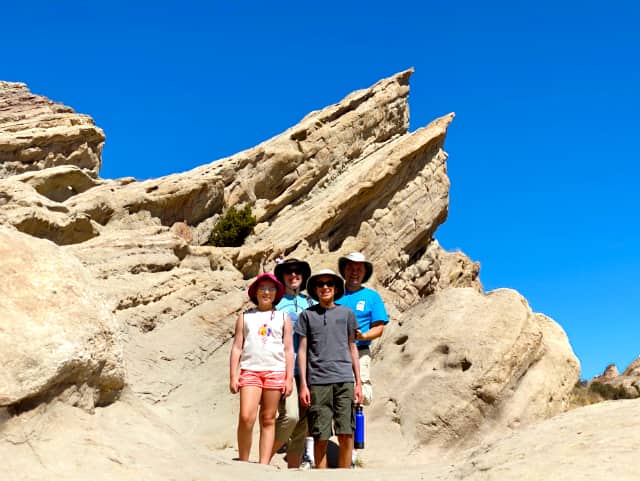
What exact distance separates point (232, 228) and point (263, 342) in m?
18.3

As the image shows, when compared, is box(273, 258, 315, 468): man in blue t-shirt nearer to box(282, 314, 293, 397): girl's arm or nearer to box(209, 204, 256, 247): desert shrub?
box(282, 314, 293, 397): girl's arm

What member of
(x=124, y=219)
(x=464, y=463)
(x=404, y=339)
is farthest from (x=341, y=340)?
(x=124, y=219)

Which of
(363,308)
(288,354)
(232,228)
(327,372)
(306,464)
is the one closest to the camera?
(288,354)

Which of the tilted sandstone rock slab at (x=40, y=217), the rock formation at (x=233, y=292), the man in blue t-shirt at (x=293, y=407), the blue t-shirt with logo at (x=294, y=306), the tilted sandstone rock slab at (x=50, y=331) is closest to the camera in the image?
the tilted sandstone rock slab at (x=50, y=331)

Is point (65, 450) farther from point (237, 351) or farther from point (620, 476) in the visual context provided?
point (620, 476)

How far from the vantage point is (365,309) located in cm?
837

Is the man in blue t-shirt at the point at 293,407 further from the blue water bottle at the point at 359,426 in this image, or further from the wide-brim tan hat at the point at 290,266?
the blue water bottle at the point at 359,426

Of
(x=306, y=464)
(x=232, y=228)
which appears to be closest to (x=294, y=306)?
(x=306, y=464)

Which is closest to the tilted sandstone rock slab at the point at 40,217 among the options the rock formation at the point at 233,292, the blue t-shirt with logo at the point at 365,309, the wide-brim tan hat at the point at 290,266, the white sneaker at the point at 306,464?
the rock formation at the point at 233,292

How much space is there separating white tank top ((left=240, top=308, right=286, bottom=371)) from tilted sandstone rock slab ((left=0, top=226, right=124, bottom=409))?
5.32 feet

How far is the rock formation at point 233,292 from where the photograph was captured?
5016mm

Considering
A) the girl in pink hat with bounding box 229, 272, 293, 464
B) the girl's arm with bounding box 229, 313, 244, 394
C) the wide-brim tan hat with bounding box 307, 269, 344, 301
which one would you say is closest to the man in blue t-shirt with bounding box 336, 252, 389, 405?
the wide-brim tan hat with bounding box 307, 269, 344, 301

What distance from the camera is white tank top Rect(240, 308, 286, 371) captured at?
670 cm

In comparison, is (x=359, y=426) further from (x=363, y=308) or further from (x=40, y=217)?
(x=40, y=217)
